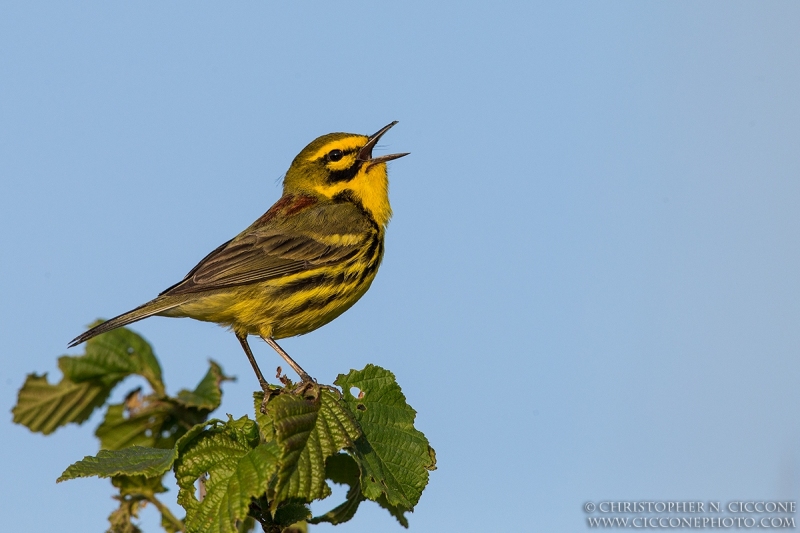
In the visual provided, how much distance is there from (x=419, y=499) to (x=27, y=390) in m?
3.29

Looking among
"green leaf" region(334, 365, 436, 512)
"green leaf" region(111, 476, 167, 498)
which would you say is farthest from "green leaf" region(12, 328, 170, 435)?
"green leaf" region(334, 365, 436, 512)

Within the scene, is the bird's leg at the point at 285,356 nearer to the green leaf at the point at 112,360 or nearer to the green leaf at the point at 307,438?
the green leaf at the point at 112,360

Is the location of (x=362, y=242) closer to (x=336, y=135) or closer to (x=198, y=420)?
(x=336, y=135)

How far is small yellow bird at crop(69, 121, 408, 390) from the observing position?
7.26m

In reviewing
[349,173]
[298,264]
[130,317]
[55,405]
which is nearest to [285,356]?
[298,264]

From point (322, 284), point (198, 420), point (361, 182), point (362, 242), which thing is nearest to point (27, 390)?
point (198, 420)

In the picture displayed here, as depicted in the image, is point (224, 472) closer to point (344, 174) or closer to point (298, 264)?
point (298, 264)

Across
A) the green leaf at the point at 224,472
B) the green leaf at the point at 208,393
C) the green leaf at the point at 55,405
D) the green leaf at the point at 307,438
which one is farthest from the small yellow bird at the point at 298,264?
the green leaf at the point at 307,438

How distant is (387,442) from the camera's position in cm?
500

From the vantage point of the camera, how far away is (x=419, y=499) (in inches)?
193

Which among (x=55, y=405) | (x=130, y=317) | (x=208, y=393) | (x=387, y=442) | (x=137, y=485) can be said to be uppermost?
(x=130, y=317)

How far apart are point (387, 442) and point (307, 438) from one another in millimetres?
569

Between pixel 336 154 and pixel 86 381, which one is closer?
pixel 86 381

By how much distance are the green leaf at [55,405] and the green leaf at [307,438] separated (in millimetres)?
2344
